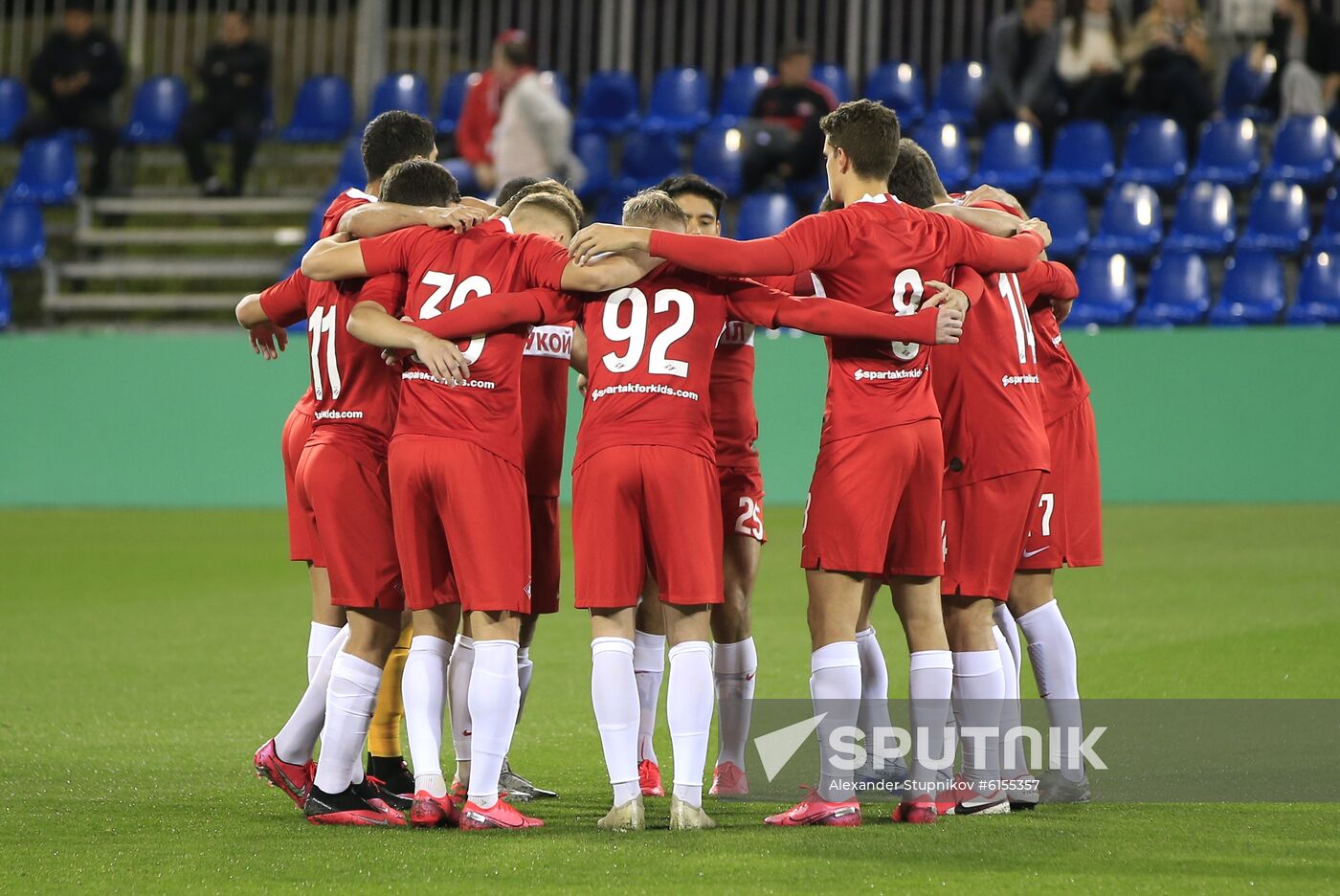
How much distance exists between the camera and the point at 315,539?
5.78 m

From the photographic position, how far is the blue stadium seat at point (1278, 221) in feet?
46.4

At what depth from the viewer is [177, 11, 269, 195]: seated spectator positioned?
16.7 m

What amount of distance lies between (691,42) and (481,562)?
1327 centimetres

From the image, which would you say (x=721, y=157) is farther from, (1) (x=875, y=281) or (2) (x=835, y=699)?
(2) (x=835, y=699)

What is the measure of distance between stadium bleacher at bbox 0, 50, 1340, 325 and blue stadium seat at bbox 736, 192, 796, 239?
0.6 inches

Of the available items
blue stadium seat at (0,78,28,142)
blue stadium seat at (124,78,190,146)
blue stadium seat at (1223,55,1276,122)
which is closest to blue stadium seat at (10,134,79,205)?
blue stadium seat at (124,78,190,146)

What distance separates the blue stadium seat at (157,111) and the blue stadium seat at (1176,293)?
978cm

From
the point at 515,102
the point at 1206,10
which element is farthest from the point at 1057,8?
the point at 515,102

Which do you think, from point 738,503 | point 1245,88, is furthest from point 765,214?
point 738,503

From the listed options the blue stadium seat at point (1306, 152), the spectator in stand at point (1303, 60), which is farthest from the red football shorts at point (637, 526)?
the spectator in stand at point (1303, 60)

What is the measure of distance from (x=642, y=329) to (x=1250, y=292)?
994 centimetres

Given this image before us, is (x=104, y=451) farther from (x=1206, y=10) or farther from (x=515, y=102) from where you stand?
(x=1206, y=10)

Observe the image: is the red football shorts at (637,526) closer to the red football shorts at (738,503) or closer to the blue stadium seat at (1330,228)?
the red football shorts at (738,503)

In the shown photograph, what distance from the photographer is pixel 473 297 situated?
5.18m
